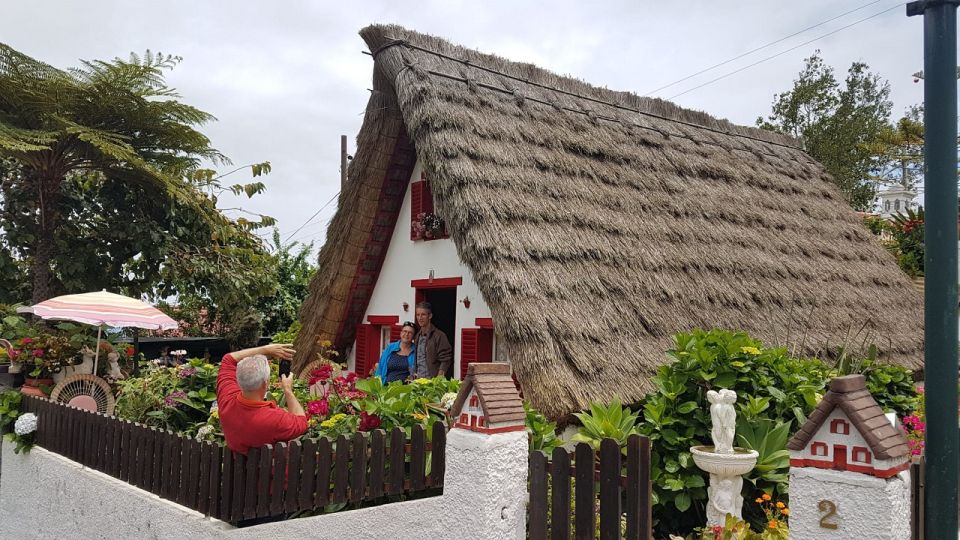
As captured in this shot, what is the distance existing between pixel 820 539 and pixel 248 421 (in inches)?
135

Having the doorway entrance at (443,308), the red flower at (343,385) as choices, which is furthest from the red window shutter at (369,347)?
the red flower at (343,385)

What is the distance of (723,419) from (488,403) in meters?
1.57

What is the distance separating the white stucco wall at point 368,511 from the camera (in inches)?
152

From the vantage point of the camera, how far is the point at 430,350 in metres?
8.73

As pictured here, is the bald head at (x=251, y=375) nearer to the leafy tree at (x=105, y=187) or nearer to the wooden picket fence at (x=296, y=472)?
the wooden picket fence at (x=296, y=472)

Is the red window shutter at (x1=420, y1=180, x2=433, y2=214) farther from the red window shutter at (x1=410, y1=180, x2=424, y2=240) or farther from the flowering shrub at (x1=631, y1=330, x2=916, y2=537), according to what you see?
the flowering shrub at (x1=631, y1=330, x2=916, y2=537)

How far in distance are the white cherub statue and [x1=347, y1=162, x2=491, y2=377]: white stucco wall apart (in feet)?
14.5

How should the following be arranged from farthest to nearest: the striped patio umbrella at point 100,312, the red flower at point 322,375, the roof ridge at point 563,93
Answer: the roof ridge at point 563,93 < the striped patio umbrella at point 100,312 < the red flower at point 322,375

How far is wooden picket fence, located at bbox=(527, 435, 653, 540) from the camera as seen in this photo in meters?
3.55

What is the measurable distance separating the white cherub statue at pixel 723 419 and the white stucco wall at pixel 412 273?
442 cm

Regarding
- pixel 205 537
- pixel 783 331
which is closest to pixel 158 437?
pixel 205 537

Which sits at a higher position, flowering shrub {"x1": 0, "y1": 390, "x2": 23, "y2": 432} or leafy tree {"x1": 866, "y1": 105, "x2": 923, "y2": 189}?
leafy tree {"x1": 866, "y1": 105, "x2": 923, "y2": 189}

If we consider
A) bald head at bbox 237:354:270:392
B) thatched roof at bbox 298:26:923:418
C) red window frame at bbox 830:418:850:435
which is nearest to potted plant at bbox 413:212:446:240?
thatched roof at bbox 298:26:923:418

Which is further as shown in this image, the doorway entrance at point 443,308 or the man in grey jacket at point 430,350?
the doorway entrance at point 443,308
